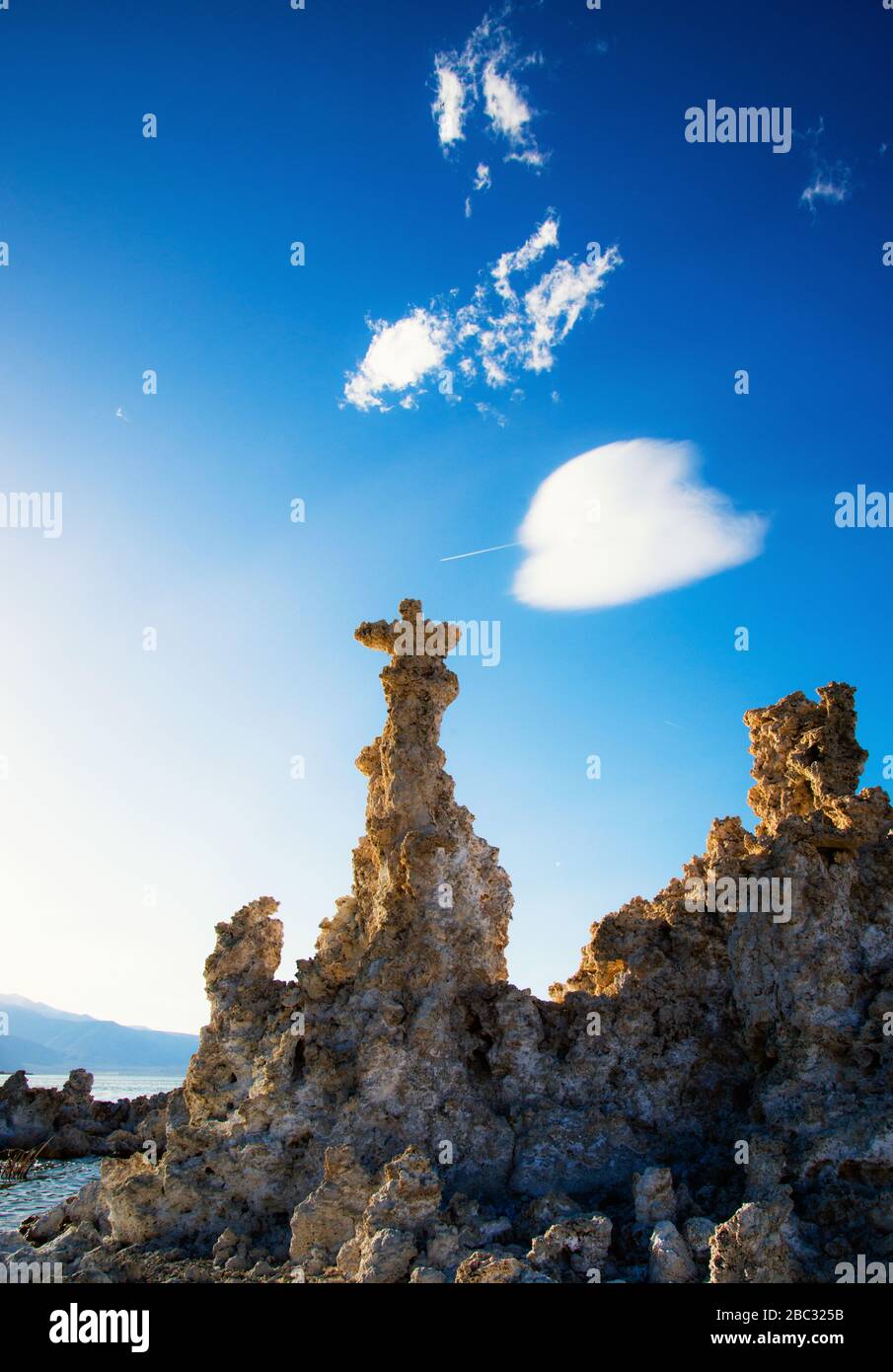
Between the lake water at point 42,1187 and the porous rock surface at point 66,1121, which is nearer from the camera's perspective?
the lake water at point 42,1187

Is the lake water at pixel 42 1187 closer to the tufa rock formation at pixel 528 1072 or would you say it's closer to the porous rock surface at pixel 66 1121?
the porous rock surface at pixel 66 1121

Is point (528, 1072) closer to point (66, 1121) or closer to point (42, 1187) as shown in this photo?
point (42, 1187)

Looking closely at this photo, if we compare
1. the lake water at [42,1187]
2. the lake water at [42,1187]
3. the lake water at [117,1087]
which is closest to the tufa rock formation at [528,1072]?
the lake water at [42,1187]

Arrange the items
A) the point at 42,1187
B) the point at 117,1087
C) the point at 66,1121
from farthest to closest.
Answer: the point at 117,1087
the point at 66,1121
the point at 42,1187

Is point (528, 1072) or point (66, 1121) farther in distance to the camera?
point (66, 1121)

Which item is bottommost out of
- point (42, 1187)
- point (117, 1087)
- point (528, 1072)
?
point (117, 1087)

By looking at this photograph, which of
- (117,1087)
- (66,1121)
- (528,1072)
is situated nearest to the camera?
(528,1072)

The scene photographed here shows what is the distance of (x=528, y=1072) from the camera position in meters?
15.7

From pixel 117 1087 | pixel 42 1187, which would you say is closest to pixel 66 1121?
pixel 42 1187

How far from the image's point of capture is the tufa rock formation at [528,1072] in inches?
483

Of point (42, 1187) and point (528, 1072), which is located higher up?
point (528, 1072)
